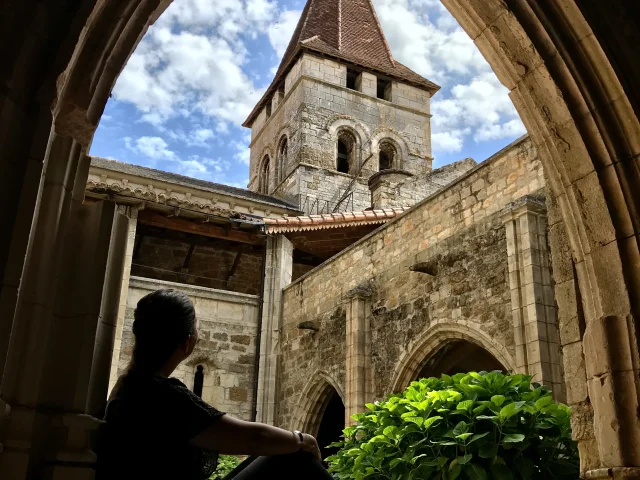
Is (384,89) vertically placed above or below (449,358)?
above

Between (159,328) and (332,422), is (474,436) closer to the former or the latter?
(159,328)

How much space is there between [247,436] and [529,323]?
19.7 feet

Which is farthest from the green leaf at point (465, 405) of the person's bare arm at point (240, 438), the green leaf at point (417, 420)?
the person's bare arm at point (240, 438)

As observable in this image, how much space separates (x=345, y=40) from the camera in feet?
89.0

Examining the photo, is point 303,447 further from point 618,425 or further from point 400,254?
point 400,254

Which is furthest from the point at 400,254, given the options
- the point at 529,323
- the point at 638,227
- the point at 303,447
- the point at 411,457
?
the point at 303,447

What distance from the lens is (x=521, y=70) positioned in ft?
9.63

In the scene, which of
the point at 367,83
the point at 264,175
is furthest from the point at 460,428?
the point at 264,175

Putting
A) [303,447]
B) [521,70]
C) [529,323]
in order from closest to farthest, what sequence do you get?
[303,447], [521,70], [529,323]

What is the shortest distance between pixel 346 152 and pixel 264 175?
3954mm

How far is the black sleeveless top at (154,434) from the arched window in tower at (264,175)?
82.4ft

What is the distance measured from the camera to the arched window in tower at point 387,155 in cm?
2488

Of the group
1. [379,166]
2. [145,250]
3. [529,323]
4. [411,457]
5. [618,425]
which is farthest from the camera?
[379,166]

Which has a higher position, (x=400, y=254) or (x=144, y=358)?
(x=400, y=254)
